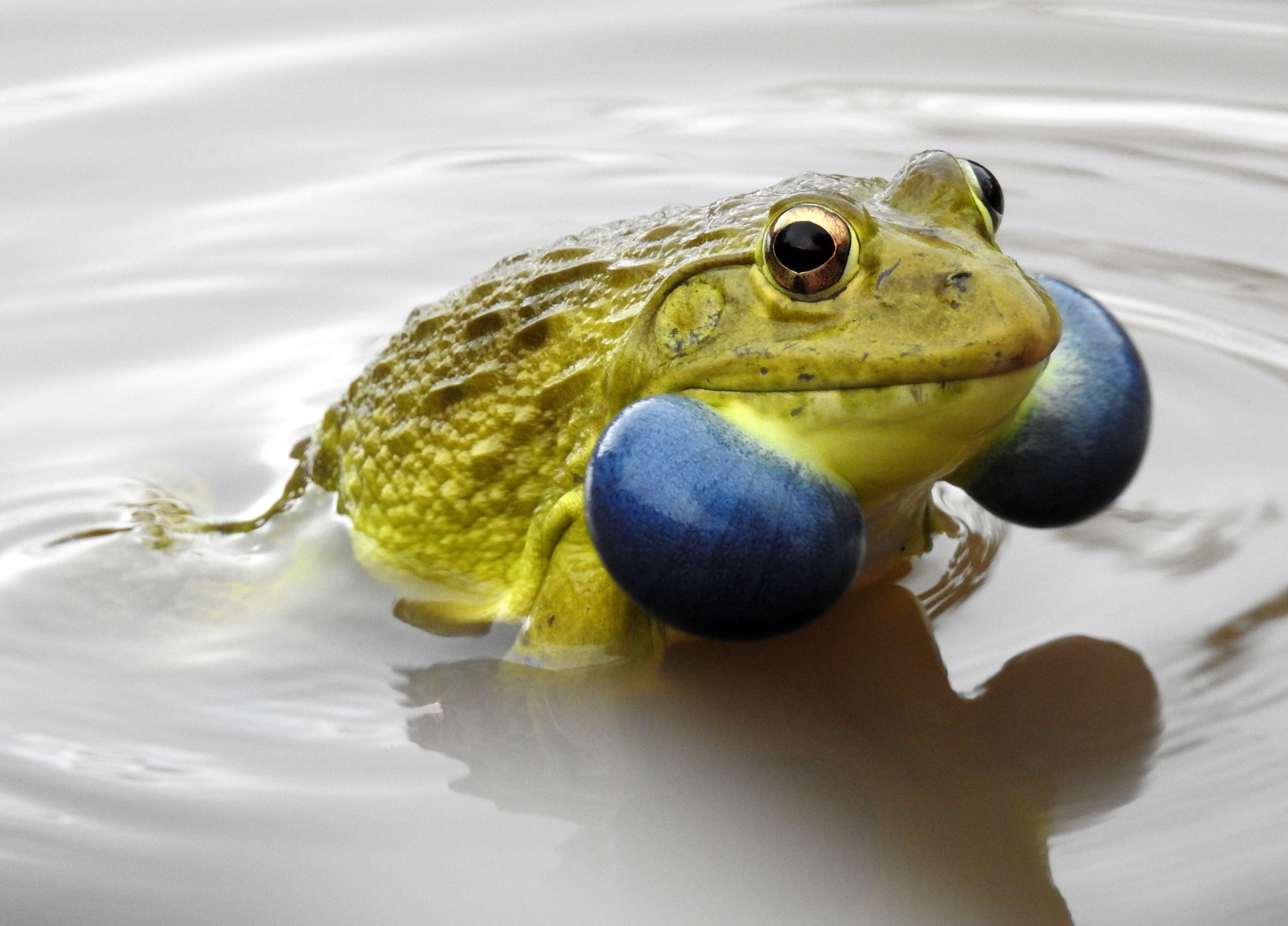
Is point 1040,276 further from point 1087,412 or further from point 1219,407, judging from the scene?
point 1219,407

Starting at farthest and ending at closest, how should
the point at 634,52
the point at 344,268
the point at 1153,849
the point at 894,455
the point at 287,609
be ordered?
the point at 634,52 → the point at 344,268 → the point at 287,609 → the point at 894,455 → the point at 1153,849

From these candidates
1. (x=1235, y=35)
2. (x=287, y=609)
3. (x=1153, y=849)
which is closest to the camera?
(x=1153, y=849)

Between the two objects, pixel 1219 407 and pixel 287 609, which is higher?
pixel 1219 407

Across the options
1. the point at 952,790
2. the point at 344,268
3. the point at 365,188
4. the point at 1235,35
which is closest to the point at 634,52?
the point at 365,188

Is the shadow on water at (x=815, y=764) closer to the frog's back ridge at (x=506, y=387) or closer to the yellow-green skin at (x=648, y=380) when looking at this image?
the yellow-green skin at (x=648, y=380)

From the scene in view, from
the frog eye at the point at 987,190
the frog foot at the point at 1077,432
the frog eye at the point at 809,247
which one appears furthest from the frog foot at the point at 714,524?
the frog eye at the point at 987,190

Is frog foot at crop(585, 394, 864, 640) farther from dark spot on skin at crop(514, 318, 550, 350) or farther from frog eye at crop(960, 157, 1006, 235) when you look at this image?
frog eye at crop(960, 157, 1006, 235)
